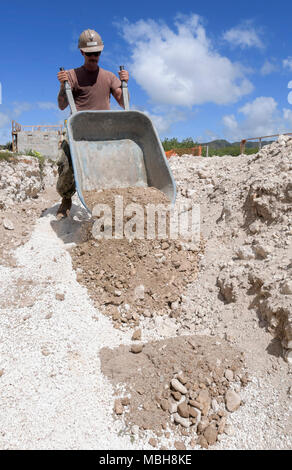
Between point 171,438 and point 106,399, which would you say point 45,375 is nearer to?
point 106,399

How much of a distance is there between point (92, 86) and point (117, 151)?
0.80 meters

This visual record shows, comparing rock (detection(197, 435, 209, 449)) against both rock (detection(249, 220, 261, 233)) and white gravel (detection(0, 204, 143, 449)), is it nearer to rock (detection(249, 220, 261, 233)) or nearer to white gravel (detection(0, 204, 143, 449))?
white gravel (detection(0, 204, 143, 449))

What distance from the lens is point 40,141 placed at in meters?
16.5

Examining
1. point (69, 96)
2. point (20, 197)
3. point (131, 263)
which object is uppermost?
point (69, 96)

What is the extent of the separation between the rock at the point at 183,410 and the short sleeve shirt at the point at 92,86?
340 centimetres

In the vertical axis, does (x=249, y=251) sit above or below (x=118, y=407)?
above

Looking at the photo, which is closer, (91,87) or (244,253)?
(244,253)

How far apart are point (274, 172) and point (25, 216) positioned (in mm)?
3223

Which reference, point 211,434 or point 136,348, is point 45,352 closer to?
point 136,348

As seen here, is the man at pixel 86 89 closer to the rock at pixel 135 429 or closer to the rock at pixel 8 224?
the rock at pixel 8 224

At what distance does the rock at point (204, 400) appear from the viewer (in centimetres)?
195

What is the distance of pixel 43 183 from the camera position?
6.37 meters

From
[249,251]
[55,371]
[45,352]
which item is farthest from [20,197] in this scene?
[249,251]
